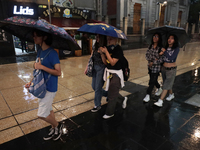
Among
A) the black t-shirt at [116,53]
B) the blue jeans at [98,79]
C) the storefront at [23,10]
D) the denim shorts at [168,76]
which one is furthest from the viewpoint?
the storefront at [23,10]

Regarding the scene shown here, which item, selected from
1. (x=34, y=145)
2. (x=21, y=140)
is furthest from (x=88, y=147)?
(x=21, y=140)

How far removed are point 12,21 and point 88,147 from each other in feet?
6.94

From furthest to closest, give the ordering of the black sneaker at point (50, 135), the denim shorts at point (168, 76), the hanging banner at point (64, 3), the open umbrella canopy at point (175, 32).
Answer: the hanging banner at point (64, 3) < the denim shorts at point (168, 76) < the open umbrella canopy at point (175, 32) < the black sneaker at point (50, 135)

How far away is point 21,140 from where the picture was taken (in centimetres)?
257

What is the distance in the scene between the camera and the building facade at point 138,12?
76.8 feet

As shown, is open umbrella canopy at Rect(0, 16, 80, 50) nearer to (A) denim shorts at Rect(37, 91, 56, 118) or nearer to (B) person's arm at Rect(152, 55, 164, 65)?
(A) denim shorts at Rect(37, 91, 56, 118)

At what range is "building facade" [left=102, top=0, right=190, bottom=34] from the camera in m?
23.4

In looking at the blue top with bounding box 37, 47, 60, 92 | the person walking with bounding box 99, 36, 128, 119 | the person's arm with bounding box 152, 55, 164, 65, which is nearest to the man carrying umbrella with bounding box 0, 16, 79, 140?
the blue top with bounding box 37, 47, 60, 92

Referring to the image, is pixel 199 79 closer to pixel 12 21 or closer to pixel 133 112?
pixel 133 112

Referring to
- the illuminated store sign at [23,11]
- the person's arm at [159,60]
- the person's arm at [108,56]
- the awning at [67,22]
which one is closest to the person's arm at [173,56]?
the person's arm at [159,60]

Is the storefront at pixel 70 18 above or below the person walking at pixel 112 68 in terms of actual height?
above

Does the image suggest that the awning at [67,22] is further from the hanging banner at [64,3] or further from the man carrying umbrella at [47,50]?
the man carrying umbrella at [47,50]

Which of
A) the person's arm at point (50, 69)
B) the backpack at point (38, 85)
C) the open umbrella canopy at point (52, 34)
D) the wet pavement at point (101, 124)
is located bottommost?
the wet pavement at point (101, 124)

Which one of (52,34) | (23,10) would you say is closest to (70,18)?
(23,10)
